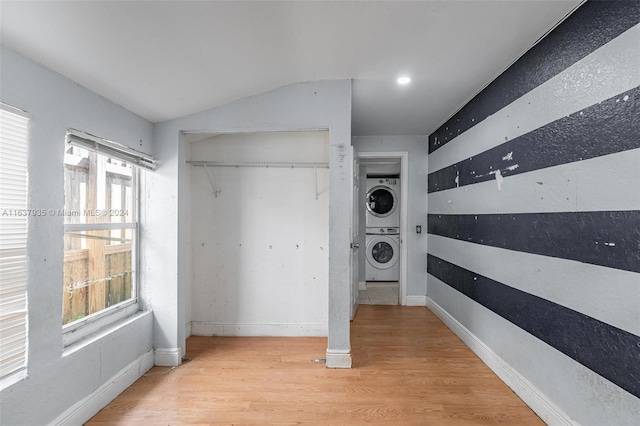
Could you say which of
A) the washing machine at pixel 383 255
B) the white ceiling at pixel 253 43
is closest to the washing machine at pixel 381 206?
the washing machine at pixel 383 255

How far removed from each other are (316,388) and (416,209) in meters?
2.69

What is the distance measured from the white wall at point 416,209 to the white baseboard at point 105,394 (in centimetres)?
311

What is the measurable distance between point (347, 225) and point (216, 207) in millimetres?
1399

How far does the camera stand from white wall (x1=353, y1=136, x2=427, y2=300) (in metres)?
4.09

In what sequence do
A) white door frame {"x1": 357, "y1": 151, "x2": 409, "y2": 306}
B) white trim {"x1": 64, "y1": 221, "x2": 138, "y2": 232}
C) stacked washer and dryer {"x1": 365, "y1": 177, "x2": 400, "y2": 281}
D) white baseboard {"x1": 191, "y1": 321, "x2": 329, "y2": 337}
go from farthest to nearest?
stacked washer and dryer {"x1": 365, "y1": 177, "x2": 400, "y2": 281}, white door frame {"x1": 357, "y1": 151, "x2": 409, "y2": 306}, white baseboard {"x1": 191, "y1": 321, "x2": 329, "y2": 337}, white trim {"x1": 64, "y1": 221, "x2": 138, "y2": 232}

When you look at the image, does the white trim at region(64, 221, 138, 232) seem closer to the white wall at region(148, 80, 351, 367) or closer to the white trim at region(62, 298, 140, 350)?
the white wall at region(148, 80, 351, 367)

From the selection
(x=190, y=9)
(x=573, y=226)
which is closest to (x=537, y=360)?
(x=573, y=226)

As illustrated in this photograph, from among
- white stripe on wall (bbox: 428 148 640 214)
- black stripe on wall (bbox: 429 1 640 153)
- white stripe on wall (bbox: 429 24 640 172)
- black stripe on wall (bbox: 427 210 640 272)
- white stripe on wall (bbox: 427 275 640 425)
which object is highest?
black stripe on wall (bbox: 429 1 640 153)

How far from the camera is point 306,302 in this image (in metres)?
3.03

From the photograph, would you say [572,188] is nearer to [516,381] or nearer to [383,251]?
[516,381]

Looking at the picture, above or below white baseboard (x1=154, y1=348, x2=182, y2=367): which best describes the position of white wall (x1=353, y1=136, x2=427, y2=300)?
above

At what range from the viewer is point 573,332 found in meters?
1.59

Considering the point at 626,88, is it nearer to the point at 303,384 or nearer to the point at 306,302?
the point at 303,384

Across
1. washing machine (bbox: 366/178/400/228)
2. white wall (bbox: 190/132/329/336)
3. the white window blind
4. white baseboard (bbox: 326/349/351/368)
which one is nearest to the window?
the white window blind
